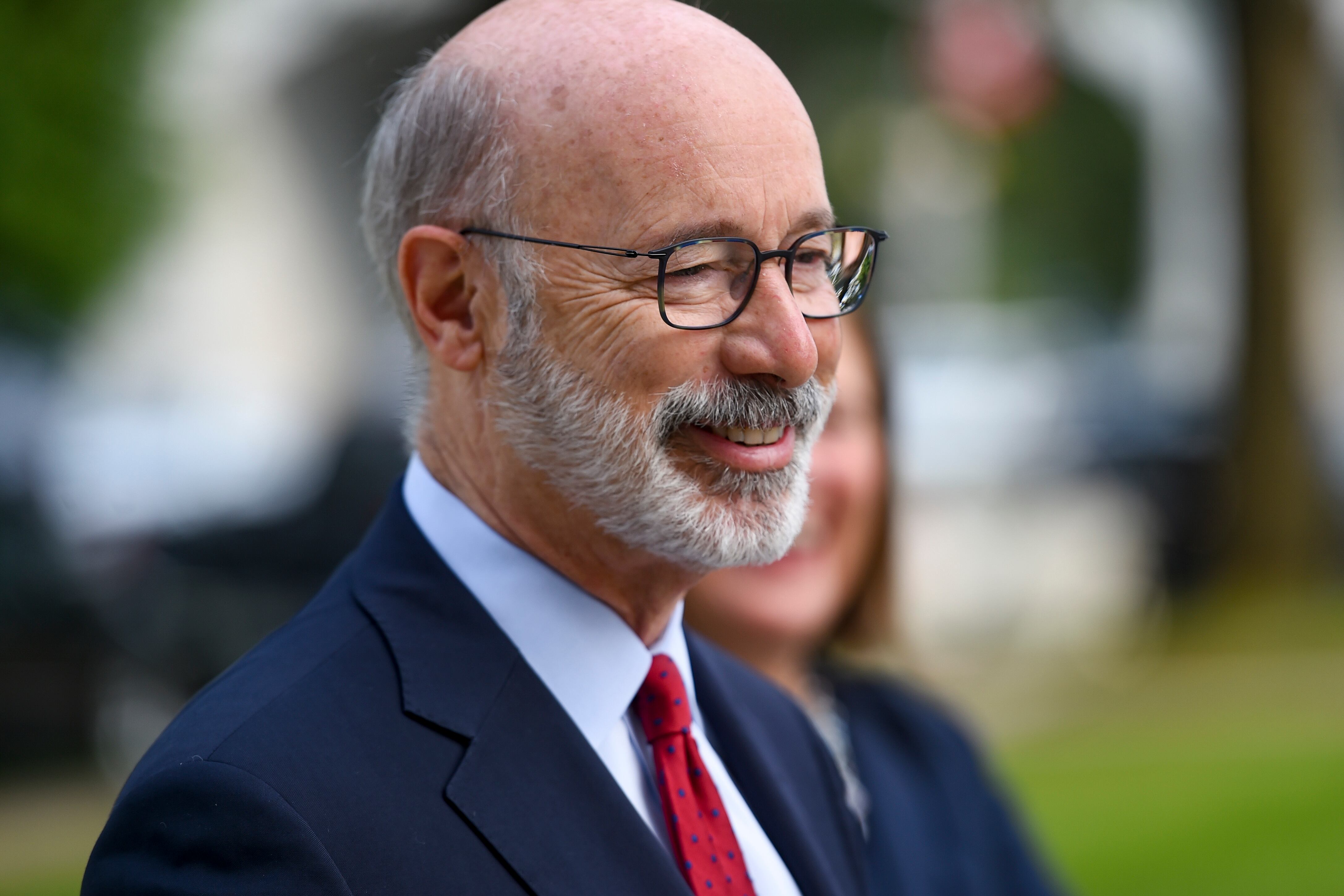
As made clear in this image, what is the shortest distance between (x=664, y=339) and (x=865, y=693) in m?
1.64

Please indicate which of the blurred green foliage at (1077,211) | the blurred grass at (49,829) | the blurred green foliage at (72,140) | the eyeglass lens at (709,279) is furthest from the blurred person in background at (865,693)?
the blurred green foliage at (1077,211)

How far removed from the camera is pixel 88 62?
5949 mm

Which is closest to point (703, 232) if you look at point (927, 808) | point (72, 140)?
point (927, 808)

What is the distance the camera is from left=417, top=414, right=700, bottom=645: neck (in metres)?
1.94

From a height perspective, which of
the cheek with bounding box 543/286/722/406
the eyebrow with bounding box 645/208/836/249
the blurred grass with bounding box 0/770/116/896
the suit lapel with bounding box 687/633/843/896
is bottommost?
the blurred grass with bounding box 0/770/116/896

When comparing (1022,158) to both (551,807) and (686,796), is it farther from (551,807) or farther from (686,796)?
(551,807)

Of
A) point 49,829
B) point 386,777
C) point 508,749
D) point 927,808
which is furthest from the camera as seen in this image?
point 49,829

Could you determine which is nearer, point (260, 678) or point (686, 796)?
point (260, 678)

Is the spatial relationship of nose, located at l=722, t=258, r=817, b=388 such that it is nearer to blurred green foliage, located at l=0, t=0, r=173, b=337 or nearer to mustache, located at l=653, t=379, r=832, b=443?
mustache, located at l=653, t=379, r=832, b=443

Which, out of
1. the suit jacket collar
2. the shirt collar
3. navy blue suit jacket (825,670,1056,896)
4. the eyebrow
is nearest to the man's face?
the eyebrow

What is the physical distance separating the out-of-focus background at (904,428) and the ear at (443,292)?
0.54 metres

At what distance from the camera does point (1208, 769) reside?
291 inches

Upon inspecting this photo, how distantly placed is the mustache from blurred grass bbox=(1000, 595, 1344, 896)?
14.7ft

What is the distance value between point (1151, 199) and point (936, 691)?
25.8m
